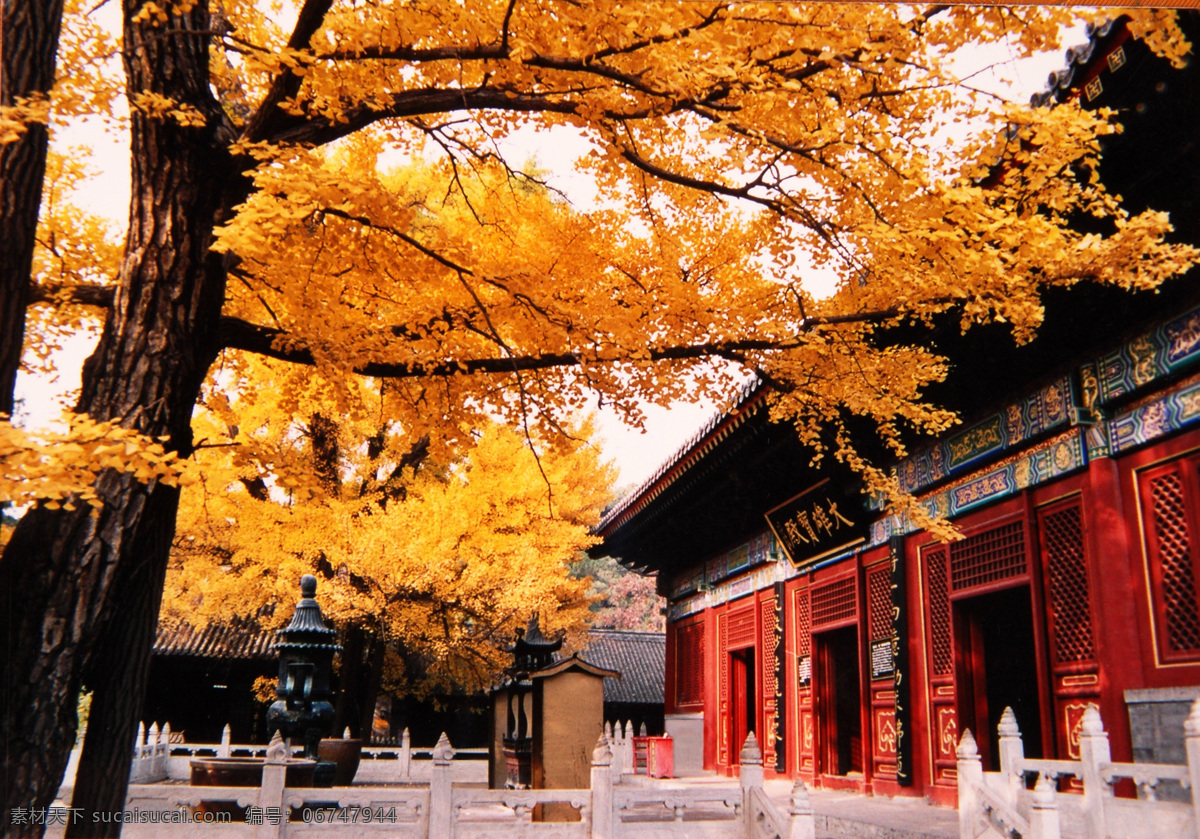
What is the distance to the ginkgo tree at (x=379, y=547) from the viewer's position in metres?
14.9

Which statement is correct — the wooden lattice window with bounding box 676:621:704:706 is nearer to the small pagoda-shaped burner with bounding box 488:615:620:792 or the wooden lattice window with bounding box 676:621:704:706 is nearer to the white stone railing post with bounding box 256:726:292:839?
the small pagoda-shaped burner with bounding box 488:615:620:792

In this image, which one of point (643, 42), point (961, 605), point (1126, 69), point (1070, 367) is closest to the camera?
point (643, 42)

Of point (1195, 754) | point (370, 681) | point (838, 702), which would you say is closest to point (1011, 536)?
Result: point (1195, 754)

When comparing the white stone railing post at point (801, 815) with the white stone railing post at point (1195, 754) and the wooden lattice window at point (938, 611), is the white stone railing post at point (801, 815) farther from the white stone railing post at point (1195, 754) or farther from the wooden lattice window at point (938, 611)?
the white stone railing post at point (1195, 754)

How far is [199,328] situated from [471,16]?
2073 mm

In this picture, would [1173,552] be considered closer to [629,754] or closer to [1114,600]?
[1114,600]

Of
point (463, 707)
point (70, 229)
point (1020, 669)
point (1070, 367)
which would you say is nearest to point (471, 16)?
point (70, 229)

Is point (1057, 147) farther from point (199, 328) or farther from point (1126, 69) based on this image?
point (199, 328)

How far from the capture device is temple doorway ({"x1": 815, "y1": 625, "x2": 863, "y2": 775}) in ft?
34.1

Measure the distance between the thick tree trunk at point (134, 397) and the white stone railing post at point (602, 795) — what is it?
417 centimetres

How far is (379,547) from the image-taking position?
14.9m

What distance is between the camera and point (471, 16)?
428 centimetres

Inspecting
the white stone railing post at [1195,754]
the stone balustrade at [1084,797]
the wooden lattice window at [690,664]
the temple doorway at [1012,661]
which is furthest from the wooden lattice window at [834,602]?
the white stone railing post at [1195,754]

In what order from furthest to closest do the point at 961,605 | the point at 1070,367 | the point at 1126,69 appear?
the point at 961,605, the point at 1070,367, the point at 1126,69
